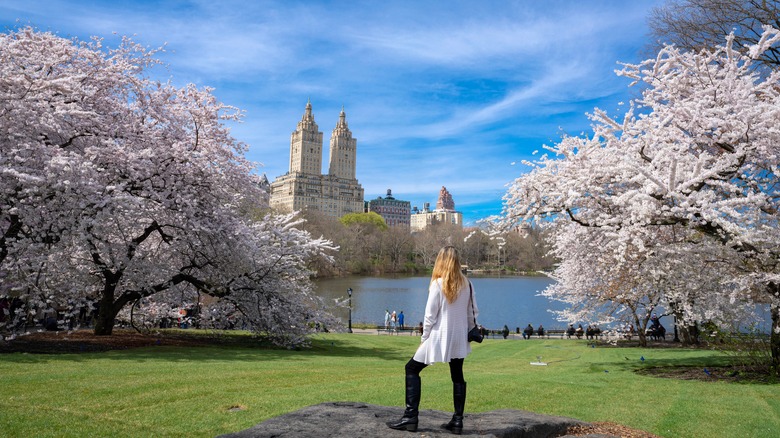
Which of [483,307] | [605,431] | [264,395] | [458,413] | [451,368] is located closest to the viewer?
[458,413]

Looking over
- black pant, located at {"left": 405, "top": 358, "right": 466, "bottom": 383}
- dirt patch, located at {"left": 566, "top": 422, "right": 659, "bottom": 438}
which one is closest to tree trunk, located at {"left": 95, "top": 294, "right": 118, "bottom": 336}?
black pant, located at {"left": 405, "top": 358, "right": 466, "bottom": 383}

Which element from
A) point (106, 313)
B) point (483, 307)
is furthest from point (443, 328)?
point (483, 307)

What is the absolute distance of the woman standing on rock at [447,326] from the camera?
5.25 m

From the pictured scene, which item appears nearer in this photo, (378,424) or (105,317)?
(378,424)

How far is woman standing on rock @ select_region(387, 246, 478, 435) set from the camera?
525 cm

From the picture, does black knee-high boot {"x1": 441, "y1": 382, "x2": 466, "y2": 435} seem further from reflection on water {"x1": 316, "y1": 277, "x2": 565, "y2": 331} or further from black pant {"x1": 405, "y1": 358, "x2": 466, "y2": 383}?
reflection on water {"x1": 316, "y1": 277, "x2": 565, "y2": 331}

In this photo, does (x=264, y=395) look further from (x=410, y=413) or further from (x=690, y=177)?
(x=690, y=177)

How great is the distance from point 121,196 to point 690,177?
473 inches

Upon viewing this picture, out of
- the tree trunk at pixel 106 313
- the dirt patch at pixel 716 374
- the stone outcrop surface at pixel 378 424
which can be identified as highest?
the tree trunk at pixel 106 313

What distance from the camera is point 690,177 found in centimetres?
1060

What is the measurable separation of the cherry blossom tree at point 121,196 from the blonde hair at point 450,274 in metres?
9.94

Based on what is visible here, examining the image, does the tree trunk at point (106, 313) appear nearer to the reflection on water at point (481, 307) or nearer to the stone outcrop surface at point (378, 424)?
the stone outcrop surface at point (378, 424)

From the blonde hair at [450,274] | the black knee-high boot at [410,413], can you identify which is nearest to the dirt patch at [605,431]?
the black knee-high boot at [410,413]

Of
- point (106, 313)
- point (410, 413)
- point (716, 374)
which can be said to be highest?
point (106, 313)
